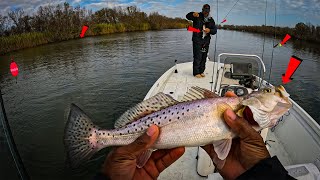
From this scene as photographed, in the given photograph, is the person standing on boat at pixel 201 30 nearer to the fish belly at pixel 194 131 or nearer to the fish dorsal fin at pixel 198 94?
the fish dorsal fin at pixel 198 94

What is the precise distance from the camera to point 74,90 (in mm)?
12969

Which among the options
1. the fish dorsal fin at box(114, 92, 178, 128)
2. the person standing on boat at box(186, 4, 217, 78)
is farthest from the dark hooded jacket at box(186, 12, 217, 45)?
the fish dorsal fin at box(114, 92, 178, 128)

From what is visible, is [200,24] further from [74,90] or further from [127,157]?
[74,90]

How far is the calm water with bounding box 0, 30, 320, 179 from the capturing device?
24.7ft

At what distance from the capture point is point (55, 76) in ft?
52.2

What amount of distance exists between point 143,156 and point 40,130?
7.81 meters

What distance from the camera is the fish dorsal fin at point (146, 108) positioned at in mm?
2587

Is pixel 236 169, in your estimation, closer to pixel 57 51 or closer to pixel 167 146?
pixel 167 146

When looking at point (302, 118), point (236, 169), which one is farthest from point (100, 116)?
point (236, 169)

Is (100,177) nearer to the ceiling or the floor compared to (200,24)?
nearer to the floor

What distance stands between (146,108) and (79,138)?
2.51 ft

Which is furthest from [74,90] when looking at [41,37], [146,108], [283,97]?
[41,37]

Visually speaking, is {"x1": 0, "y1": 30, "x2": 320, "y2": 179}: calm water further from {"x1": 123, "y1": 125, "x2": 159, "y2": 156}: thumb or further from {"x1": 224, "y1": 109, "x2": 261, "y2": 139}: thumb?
{"x1": 224, "y1": 109, "x2": 261, "y2": 139}: thumb

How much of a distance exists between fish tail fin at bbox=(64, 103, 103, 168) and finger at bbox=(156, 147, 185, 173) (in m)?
0.73
